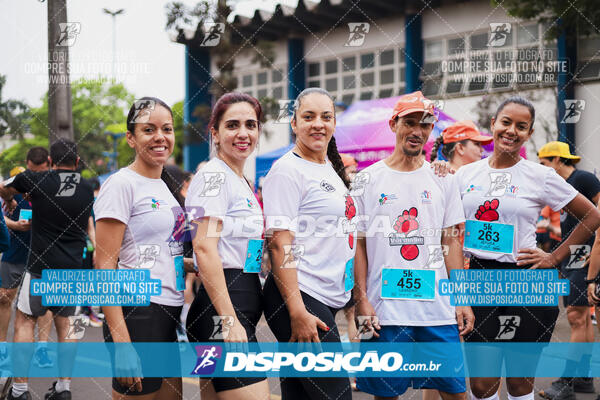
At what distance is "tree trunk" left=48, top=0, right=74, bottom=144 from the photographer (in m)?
7.30

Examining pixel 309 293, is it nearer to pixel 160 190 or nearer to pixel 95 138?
pixel 160 190

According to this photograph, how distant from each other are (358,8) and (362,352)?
15.4 metres

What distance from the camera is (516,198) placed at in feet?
11.3

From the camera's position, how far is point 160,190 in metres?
2.93

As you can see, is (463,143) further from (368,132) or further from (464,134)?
(368,132)

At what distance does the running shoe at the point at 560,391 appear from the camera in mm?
4645

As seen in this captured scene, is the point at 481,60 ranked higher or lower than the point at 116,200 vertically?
higher

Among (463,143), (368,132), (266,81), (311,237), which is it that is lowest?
(311,237)

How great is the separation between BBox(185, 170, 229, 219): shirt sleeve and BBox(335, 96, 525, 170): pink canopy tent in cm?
550

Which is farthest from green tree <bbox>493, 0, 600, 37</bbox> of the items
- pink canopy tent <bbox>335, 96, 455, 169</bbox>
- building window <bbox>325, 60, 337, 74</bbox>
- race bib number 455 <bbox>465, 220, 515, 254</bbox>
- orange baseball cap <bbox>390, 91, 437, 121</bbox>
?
orange baseball cap <bbox>390, 91, 437, 121</bbox>

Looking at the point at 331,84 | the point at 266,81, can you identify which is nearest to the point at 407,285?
the point at 331,84

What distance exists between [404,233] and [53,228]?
115 inches

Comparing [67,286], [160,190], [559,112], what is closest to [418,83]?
[559,112]

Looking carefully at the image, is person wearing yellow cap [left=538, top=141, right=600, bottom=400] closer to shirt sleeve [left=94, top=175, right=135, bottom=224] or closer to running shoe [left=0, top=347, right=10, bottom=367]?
shirt sleeve [left=94, top=175, right=135, bottom=224]
